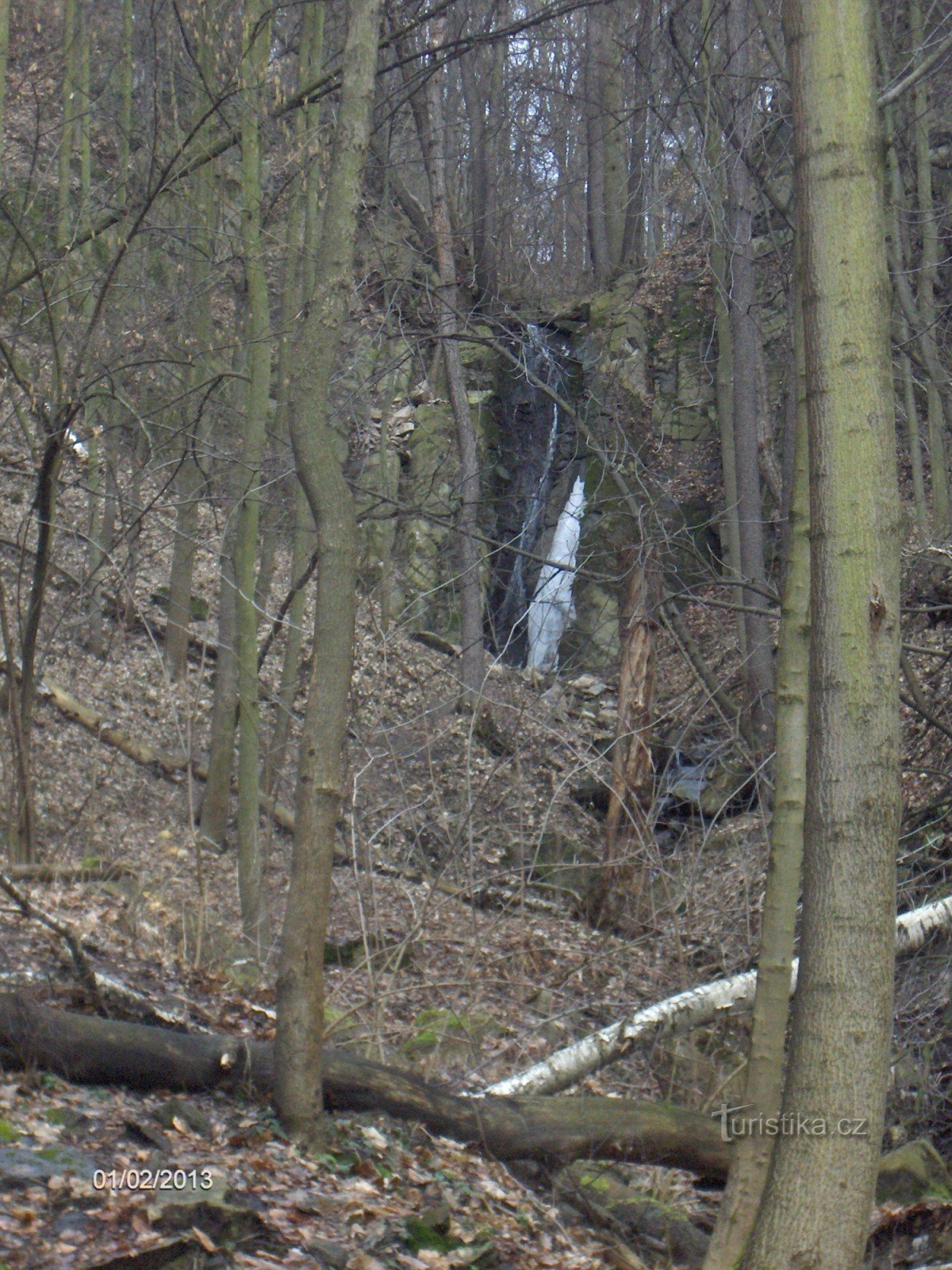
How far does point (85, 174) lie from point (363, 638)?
6.23 m

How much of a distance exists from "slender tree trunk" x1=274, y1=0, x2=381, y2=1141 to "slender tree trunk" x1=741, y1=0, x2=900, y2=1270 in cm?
173

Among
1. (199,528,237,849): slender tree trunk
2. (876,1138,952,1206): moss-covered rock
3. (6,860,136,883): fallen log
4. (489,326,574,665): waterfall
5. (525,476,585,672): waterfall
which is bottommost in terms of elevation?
(876,1138,952,1206): moss-covered rock

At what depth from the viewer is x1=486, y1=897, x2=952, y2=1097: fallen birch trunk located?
5.20m

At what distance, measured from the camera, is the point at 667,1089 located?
613cm

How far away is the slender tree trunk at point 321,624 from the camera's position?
4.11m

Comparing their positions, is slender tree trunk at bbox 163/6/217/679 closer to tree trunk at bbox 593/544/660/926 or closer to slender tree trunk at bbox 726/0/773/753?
tree trunk at bbox 593/544/660/926

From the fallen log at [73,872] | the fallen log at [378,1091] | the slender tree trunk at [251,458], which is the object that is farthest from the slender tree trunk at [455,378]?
the fallen log at [378,1091]

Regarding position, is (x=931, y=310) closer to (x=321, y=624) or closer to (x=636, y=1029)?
(x=636, y=1029)

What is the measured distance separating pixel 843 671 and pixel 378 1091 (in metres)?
2.59

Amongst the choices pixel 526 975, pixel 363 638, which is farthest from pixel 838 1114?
pixel 363 638

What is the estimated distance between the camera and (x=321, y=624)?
4.25 metres

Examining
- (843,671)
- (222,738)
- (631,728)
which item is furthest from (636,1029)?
(222,738)

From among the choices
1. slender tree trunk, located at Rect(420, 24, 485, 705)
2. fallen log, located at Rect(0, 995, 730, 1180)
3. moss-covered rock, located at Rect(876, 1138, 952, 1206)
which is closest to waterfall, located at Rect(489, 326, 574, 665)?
slender tree trunk, located at Rect(420, 24, 485, 705)

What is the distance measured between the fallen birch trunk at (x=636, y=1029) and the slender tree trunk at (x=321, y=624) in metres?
1.14
